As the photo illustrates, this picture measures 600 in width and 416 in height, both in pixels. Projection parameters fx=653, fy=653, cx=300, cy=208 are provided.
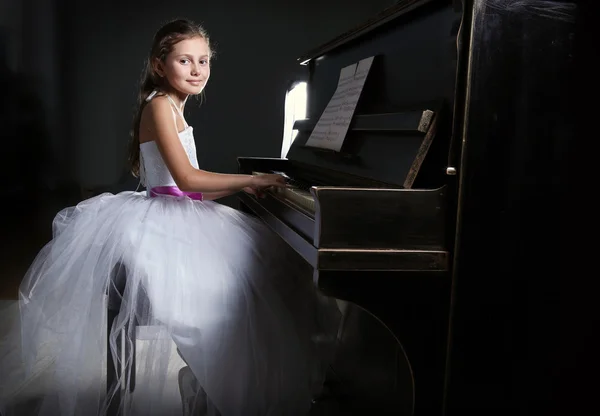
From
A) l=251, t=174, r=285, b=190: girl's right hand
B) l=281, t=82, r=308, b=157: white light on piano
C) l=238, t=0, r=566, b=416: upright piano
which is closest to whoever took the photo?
l=238, t=0, r=566, b=416: upright piano

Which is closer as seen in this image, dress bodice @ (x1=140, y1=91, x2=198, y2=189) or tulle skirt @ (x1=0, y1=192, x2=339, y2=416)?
tulle skirt @ (x1=0, y1=192, x2=339, y2=416)

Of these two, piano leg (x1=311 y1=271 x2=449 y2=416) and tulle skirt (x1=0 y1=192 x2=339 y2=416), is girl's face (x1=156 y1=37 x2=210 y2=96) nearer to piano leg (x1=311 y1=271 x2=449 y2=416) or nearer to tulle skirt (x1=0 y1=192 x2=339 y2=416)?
tulle skirt (x1=0 y1=192 x2=339 y2=416)

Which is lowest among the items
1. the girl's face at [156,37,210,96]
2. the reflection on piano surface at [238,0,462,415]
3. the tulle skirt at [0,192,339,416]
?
the tulle skirt at [0,192,339,416]

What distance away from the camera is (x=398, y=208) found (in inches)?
54.4

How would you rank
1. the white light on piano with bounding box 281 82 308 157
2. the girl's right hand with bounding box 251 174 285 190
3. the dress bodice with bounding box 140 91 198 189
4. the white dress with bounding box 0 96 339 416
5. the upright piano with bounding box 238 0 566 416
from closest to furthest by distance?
the upright piano with bounding box 238 0 566 416 → the white dress with bounding box 0 96 339 416 → the girl's right hand with bounding box 251 174 285 190 → the dress bodice with bounding box 140 91 198 189 → the white light on piano with bounding box 281 82 308 157

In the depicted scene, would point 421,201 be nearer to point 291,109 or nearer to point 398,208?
point 398,208

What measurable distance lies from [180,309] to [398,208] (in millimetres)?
667

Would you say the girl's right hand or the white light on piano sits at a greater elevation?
the white light on piano

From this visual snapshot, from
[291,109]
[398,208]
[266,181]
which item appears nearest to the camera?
[398,208]

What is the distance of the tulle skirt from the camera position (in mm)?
1714

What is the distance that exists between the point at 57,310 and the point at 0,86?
2013 millimetres

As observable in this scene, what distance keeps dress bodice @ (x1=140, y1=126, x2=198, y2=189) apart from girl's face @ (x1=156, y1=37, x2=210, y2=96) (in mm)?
152

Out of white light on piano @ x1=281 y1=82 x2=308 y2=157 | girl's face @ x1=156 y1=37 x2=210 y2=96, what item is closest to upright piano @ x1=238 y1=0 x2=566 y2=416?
girl's face @ x1=156 y1=37 x2=210 y2=96

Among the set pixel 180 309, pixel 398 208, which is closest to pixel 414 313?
pixel 398 208
